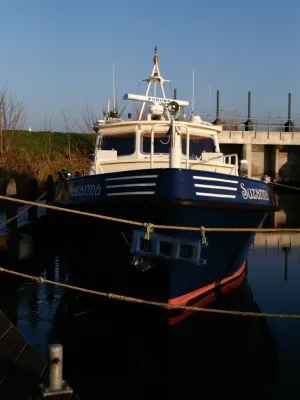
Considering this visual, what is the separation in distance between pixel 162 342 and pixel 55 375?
11.1 ft

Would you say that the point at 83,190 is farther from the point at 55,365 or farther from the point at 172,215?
the point at 55,365

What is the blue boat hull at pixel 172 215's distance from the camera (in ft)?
22.7

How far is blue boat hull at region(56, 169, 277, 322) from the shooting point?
693cm

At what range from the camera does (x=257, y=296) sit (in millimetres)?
9867

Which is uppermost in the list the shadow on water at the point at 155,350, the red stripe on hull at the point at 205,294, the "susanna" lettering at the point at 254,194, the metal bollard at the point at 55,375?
the "susanna" lettering at the point at 254,194

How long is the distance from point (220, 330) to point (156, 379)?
1.99 metres

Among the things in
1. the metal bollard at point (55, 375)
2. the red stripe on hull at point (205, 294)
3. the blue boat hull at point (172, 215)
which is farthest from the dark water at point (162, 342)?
the metal bollard at point (55, 375)

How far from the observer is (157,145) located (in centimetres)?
968

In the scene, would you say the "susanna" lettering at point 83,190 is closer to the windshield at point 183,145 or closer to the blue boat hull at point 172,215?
the blue boat hull at point 172,215

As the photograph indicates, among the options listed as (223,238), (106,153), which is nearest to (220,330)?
(223,238)

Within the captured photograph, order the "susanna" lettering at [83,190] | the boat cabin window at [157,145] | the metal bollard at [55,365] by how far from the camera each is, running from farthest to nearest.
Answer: the boat cabin window at [157,145], the "susanna" lettering at [83,190], the metal bollard at [55,365]

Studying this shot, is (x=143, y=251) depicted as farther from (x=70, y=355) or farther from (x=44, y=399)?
(x=44, y=399)

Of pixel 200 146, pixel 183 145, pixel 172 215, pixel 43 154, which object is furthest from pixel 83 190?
pixel 43 154

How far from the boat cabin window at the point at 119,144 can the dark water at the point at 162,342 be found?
2.13 m
